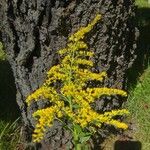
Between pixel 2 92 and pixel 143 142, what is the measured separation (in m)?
1.88

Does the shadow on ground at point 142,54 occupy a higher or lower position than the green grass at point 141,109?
higher

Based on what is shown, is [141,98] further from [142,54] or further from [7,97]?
[7,97]

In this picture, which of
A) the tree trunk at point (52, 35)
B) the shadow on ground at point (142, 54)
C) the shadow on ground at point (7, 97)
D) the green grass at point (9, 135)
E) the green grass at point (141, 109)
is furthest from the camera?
the shadow on ground at point (142, 54)

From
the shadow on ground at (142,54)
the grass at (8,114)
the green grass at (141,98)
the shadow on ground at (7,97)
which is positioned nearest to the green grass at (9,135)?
the grass at (8,114)

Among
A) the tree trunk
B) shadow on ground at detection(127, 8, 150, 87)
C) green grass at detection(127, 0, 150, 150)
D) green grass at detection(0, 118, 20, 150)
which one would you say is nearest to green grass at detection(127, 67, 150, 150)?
green grass at detection(127, 0, 150, 150)

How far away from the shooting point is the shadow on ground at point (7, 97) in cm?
575

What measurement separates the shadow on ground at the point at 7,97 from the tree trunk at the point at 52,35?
46 cm

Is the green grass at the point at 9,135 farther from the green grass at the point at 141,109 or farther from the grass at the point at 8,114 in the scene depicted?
the green grass at the point at 141,109

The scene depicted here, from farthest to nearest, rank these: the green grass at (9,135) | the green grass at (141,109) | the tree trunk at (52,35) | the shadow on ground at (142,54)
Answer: the shadow on ground at (142,54) → the green grass at (141,109) → the green grass at (9,135) → the tree trunk at (52,35)

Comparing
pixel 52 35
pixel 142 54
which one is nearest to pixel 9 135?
pixel 52 35

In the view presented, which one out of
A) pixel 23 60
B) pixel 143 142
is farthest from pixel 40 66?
pixel 143 142

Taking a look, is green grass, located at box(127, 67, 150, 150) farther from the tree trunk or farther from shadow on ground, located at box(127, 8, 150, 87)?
the tree trunk

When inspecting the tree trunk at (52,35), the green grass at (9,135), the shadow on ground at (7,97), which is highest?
the tree trunk at (52,35)

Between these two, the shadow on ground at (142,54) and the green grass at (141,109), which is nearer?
the green grass at (141,109)
